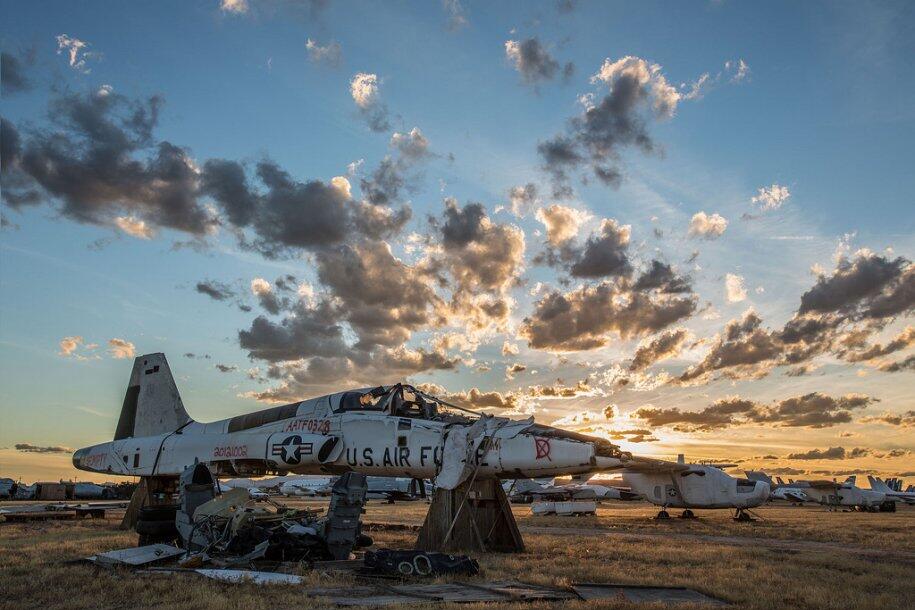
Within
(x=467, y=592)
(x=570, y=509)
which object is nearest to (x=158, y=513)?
(x=467, y=592)

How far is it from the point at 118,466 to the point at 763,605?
19.1 m

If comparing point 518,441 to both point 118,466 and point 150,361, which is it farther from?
point 150,361

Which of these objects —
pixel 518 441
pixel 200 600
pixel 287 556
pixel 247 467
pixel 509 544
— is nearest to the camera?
pixel 200 600

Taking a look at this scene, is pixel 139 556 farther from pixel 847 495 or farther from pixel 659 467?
pixel 847 495

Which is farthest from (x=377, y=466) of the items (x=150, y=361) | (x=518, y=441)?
(x=150, y=361)

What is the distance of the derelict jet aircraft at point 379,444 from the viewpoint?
46.6 feet

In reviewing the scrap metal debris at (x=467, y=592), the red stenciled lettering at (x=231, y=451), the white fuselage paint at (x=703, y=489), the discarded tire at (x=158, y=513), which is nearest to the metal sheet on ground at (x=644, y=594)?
the scrap metal debris at (x=467, y=592)

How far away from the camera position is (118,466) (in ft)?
68.2

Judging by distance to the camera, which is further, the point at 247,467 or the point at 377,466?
the point at 247,467

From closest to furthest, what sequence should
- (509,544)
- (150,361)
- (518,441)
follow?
(518,441) → (509,544) → (150,361)

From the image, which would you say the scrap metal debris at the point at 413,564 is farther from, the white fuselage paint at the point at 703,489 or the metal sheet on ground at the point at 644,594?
the white fuselage paint at the point at 703,489

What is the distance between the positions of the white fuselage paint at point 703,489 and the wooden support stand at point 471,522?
21394mm

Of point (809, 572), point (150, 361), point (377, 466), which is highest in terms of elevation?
point (150, 361)

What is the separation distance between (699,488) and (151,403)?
25.9m
